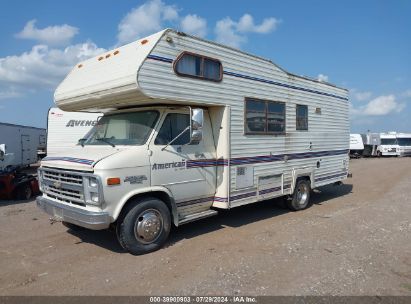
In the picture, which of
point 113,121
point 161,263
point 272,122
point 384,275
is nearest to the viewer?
point 384,275

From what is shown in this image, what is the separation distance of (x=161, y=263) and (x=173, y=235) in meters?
1.45

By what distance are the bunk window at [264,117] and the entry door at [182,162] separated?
38.7 inches

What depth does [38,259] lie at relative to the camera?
564 centimetres

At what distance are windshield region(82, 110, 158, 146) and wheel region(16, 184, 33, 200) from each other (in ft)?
18.8

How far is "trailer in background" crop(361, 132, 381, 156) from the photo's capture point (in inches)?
1420

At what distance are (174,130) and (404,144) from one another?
118 ft

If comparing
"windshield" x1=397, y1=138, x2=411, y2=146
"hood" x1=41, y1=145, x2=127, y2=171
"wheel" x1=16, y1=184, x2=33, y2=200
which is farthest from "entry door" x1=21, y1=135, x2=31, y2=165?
"windshield" x1=397, y1=138, x2=411, y2=146

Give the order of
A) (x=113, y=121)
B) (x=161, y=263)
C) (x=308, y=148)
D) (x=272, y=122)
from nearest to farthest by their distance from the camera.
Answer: (x=161, y=263) < (x=113, y=121) < (x=272, y=122) < (x=308, y=148)

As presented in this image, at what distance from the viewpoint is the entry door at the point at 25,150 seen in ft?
66.9

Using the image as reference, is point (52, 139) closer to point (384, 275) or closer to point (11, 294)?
point (11, 294)

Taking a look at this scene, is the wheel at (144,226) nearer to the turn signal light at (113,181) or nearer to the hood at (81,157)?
the turn signal light at (113,181)

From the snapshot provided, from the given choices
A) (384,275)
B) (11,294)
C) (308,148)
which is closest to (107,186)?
(11,294)

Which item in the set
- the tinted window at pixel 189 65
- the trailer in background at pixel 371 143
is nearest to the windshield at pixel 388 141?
the trailer in background at pixel 371 143

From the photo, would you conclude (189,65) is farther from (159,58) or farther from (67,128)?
(67,128)
